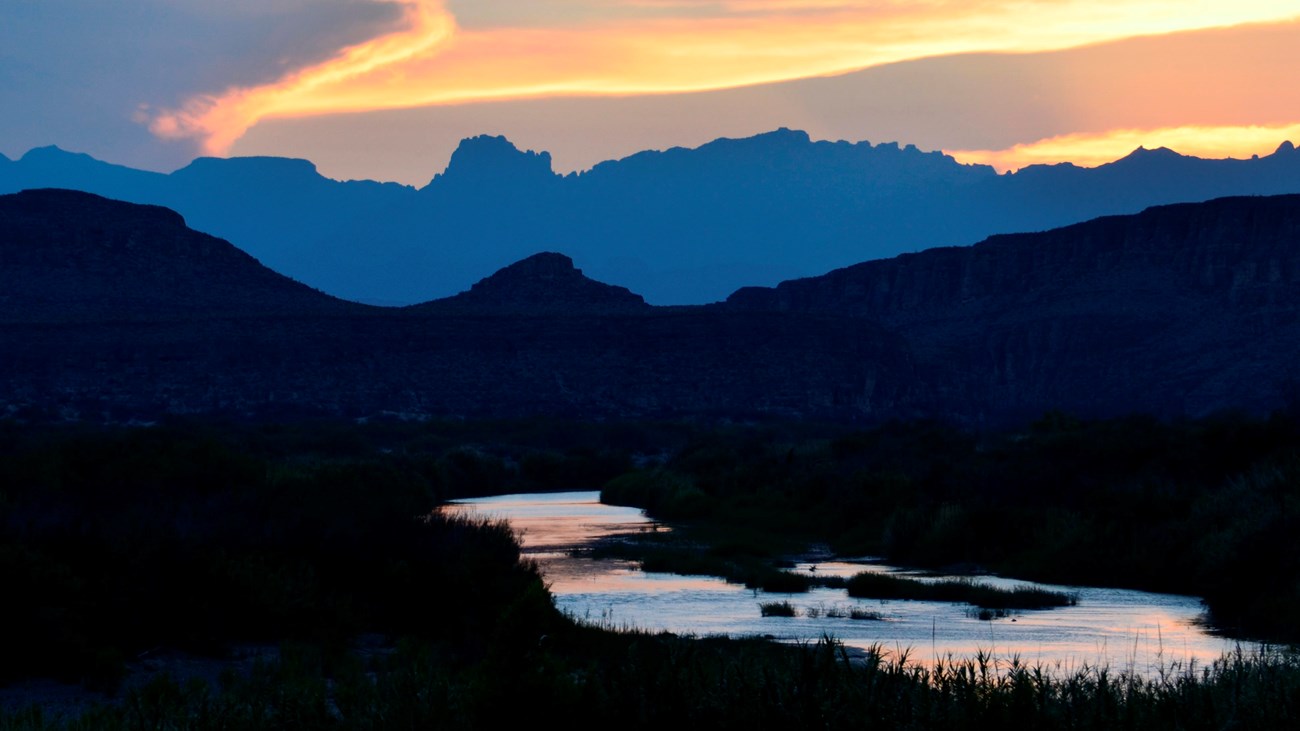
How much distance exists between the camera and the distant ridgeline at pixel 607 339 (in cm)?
8862

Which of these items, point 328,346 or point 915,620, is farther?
point 328,346

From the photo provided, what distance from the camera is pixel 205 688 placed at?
52.1ft

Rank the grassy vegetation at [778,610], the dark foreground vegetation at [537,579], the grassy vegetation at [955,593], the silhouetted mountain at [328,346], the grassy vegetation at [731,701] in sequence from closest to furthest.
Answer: the grassy vegetation at [731,701]
the dark foreground vegetation at [537,579]
the grassy vegetation at [778,610]
the grassy vegetation at [955,593]
the silhouetted mountain at [328,346]

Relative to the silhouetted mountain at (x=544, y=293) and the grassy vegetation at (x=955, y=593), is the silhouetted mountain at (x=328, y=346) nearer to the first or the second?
the silhouetted mountain at (x=544, y=293)

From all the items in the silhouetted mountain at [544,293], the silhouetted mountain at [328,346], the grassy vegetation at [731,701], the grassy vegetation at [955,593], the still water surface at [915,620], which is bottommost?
the still water surface at [915,620]

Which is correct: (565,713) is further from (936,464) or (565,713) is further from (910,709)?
(936,464)

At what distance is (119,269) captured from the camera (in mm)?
100500

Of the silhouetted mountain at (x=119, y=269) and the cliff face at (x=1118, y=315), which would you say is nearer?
the silhouetted mountain at (x=119, y=269)

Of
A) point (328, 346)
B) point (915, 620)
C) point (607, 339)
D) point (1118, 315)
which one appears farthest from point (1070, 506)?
point (1118, 315)

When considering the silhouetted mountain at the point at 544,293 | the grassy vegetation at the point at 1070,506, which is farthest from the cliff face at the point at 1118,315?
the grassy vegetation at the point at 1070,506

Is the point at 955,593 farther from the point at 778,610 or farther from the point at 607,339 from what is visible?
the point at 607,339

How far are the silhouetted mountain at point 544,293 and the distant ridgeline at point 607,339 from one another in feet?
0.87

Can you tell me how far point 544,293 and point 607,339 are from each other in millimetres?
13863

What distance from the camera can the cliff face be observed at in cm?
9938
